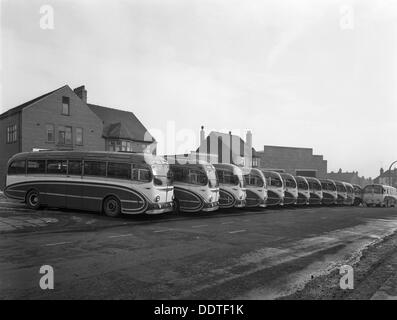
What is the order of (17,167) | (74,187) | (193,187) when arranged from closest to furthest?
(74,187)
(193,187)
(17,167)

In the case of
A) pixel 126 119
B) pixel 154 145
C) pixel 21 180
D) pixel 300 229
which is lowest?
pixel 300 229

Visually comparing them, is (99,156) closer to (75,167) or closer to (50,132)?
(75,167)

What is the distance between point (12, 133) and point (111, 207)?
94.9ft

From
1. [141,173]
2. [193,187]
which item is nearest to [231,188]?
[193,187]

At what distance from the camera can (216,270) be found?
7707mm

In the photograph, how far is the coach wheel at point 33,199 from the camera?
19094 mm

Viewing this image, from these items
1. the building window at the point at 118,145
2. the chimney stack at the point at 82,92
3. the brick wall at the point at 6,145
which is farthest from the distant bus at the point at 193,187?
the chimney stack at the point at 82,92

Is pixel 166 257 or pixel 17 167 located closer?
pixel 166 257

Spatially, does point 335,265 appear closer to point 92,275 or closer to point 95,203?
point 92,275

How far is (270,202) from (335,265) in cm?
1979

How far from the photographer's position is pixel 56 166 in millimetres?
18719

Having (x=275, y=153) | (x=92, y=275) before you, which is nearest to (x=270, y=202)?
(x=92, y=275)

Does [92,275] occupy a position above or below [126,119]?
below

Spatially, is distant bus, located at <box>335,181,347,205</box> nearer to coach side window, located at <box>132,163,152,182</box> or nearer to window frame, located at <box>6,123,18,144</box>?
coach side window, located at <box>132,163,152,182</box>
